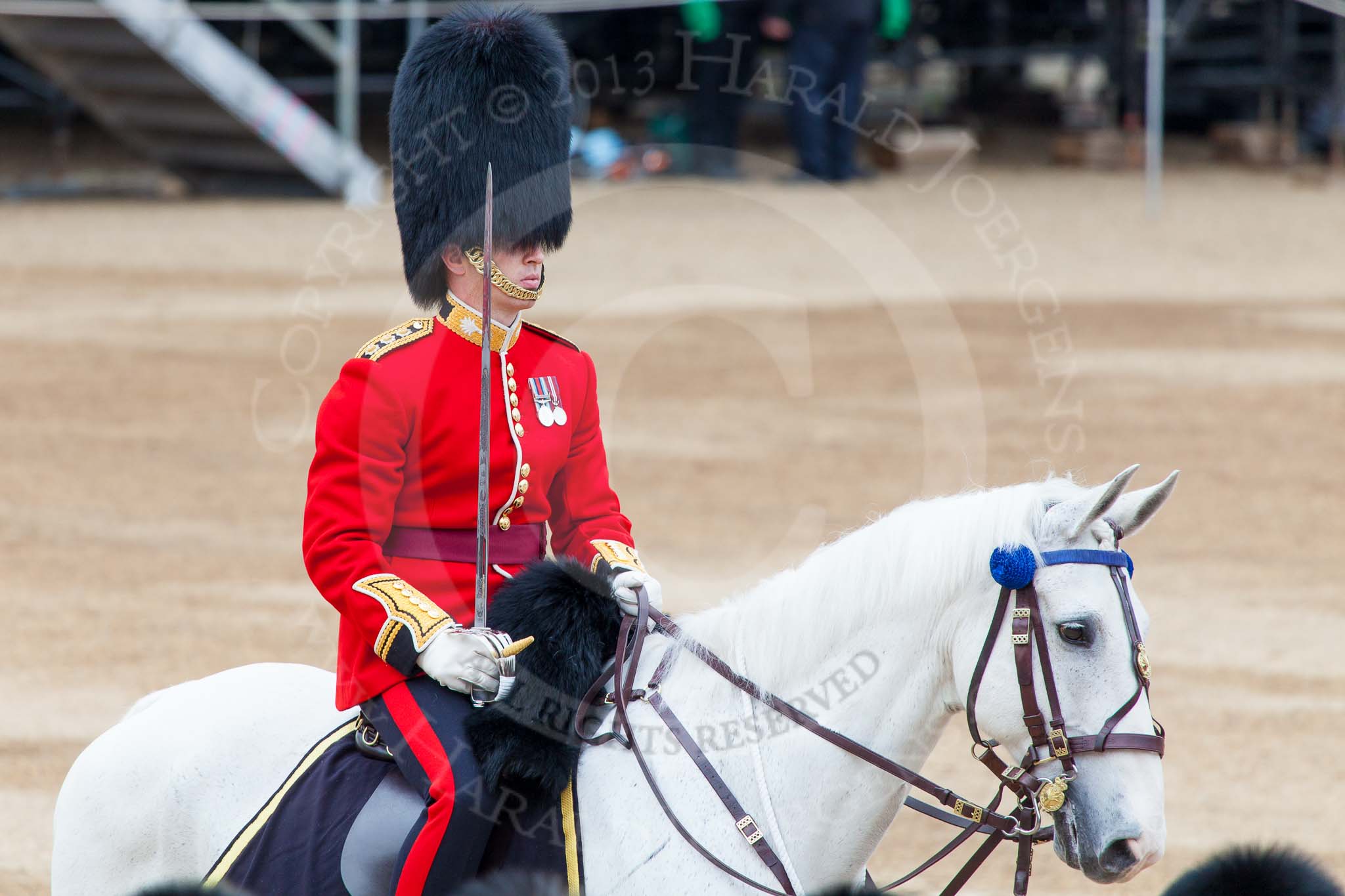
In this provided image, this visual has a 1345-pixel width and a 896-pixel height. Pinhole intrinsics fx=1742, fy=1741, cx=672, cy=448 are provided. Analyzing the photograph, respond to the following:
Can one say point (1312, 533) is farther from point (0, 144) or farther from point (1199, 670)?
point (0, 144)

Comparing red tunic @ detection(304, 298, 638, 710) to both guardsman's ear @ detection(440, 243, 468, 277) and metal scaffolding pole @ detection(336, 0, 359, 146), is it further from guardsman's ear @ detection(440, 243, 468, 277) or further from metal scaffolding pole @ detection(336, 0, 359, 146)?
metal scaffolding pole @ detection(336, 0, 359, 146)

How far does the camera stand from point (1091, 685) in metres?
2.18

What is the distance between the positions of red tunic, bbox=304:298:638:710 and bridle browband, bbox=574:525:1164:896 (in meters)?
0.24

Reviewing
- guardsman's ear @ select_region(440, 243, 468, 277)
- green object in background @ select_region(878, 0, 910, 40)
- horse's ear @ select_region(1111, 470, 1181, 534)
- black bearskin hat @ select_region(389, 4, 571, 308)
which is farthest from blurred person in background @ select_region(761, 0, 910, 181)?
horse's ear @ select_region(1111, 470, 1181, 534)

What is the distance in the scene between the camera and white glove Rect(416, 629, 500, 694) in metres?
2.31

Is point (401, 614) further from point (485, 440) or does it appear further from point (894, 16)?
point (894, 16)

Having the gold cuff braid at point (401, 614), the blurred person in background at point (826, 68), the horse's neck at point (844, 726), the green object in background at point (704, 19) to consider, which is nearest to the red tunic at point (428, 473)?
the gold cuff braid at point (401, 614)

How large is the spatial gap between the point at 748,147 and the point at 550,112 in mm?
14474

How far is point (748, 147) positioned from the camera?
17.0m

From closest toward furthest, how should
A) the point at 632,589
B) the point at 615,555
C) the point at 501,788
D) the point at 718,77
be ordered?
the point at 501,788 < the point at 632,589 < the point at 615,555 < the point at 718,77

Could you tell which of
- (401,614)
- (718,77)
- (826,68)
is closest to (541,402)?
(401,614)

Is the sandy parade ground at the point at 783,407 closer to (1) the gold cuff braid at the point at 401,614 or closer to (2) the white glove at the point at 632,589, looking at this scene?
(2) the white glove at the point at 632,589

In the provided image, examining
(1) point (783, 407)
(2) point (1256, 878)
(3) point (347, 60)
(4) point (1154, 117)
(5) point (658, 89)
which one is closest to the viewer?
(2) point (1256, 878)

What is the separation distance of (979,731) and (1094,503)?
13.2 inches
